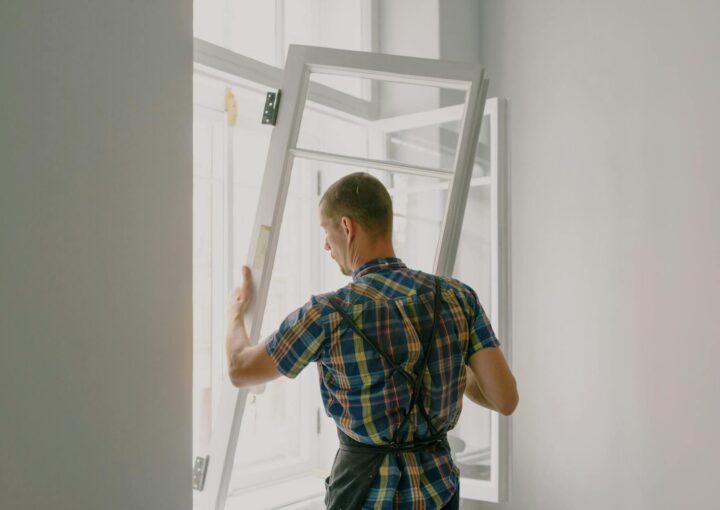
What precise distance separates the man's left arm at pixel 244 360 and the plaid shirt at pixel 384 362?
0.04 metres

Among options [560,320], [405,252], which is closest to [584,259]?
[560,320]

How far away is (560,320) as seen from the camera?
3270 millimetres

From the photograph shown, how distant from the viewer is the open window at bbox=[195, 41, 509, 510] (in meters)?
2.26

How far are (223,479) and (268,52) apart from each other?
164cm

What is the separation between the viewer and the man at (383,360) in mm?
1725

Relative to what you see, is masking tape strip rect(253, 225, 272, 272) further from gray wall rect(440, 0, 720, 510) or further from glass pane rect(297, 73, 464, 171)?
gray wall rect(440, 0, 720, 510)

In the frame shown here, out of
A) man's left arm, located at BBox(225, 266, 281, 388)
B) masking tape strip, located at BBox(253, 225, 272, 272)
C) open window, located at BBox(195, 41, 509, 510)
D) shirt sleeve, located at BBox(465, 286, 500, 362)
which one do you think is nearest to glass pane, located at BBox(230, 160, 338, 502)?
open window, located at BBox(195, 41, 509, 510)

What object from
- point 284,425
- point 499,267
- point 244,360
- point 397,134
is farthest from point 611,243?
point 244,360

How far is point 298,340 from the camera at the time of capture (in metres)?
1.73

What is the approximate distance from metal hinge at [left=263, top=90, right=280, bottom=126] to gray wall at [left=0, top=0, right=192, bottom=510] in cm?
30

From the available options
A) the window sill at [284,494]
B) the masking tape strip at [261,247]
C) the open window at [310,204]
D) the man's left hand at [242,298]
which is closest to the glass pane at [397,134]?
the open window at [310,204]

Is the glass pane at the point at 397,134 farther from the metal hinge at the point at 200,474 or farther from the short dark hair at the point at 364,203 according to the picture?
the metal hinge at the point at 200,474

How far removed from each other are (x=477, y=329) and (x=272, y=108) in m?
0.91

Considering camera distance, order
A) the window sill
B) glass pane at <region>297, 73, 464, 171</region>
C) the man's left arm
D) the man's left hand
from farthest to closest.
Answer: the window sill → glass pane at <region>297, 73, 464, 171</region> → the man's left hand → the man's left arm
